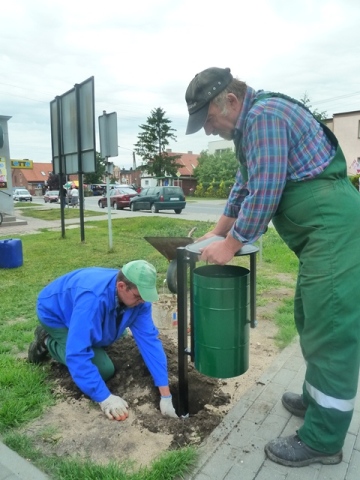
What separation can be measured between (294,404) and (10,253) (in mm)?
6023

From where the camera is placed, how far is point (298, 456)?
212 centimetres

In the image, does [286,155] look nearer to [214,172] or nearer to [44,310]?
[44,310]

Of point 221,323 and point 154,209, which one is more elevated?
point 221,323

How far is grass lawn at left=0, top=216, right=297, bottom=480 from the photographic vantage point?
211cm

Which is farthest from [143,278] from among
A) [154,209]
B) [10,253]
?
[154,209]

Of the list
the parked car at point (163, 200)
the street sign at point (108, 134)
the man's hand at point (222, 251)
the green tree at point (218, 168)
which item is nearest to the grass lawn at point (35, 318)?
the man's hand at point (222, 251)

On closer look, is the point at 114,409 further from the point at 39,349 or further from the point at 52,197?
the point at 52,197

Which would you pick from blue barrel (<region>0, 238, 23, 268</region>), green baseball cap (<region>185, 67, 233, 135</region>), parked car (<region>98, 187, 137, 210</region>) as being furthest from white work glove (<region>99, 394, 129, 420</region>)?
parked car (<region>98, 187, 137, 210</region>)

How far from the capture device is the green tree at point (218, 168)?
47.9 metres

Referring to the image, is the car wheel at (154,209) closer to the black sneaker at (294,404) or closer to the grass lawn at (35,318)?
the grass lawn at (35,318)

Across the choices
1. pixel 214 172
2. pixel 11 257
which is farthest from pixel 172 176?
pixel 11 257

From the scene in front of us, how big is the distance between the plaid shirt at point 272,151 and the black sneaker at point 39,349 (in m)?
2.00

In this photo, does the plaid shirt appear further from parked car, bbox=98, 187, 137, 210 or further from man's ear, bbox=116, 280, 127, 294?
parked car, bbox=98, 187, 137, 210

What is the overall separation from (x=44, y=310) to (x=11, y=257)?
480 cm
